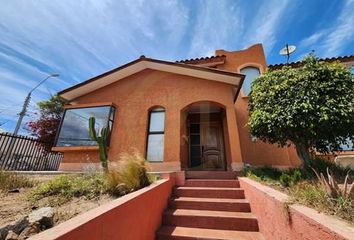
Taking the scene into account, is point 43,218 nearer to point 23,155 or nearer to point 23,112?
point 23,155

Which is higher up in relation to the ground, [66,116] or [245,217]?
[66,116]

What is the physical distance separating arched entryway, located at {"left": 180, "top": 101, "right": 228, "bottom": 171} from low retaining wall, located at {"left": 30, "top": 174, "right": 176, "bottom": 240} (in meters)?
5.14

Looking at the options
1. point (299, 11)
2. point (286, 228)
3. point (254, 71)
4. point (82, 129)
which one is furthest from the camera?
point (254, 71)

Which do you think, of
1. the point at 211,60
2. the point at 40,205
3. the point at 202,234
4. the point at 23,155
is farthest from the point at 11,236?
the point at 211,60

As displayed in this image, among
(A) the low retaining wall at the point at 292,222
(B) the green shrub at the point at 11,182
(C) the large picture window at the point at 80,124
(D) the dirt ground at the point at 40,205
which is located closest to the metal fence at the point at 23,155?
A: (C) the large picture window at the point at 80,124

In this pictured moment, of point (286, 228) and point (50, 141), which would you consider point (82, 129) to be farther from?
point (286, 228)

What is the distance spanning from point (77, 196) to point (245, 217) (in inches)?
143

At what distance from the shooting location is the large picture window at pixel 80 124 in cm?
818

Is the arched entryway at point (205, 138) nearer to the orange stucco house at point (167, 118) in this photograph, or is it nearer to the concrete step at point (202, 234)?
the orange stucco house at point (167, 118)

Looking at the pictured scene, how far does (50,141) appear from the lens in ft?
37.2

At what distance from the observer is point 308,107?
4762mm

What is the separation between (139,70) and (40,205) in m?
7.05

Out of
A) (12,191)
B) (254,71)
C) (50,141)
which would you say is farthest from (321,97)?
(50,141)

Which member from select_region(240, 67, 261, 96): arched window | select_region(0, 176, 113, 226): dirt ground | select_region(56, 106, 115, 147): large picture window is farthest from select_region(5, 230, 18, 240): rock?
select_region(240, 67, 261, 96): arched window
